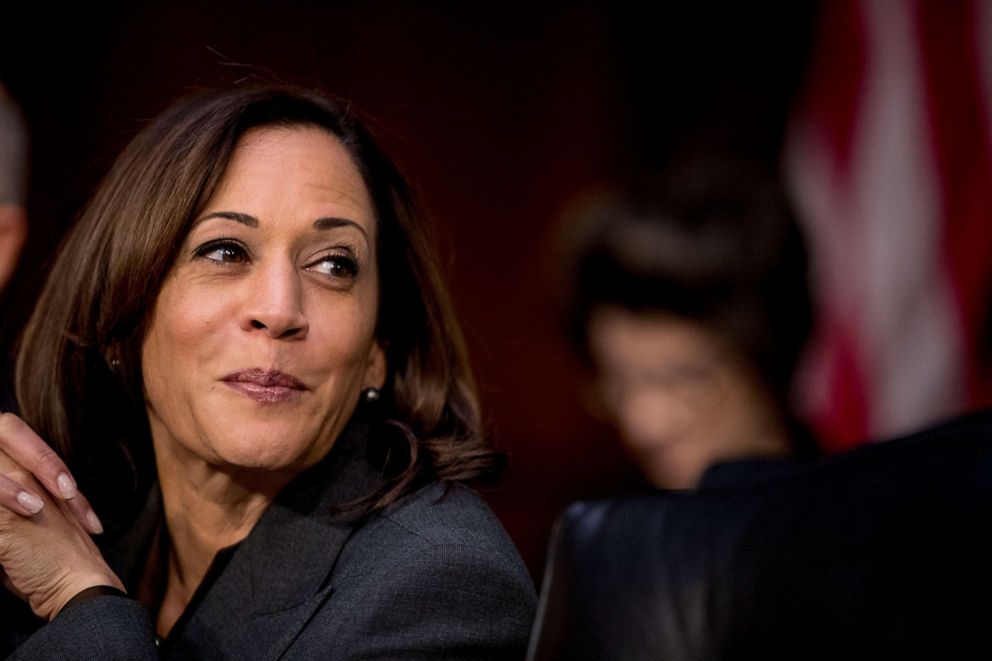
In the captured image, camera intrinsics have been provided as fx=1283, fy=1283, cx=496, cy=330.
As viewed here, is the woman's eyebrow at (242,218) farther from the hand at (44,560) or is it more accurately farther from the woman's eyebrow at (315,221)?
the hand at (44,560)

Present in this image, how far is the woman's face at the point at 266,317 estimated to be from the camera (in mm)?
2008

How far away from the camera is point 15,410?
240cm

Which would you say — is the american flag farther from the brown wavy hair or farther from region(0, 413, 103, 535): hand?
region(0, 413, 103, 535): hand

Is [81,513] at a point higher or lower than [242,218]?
lower

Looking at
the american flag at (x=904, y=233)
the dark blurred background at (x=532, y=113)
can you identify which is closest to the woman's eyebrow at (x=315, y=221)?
the american flag at (x=904, y=233)

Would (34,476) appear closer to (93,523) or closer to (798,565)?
(93,523)

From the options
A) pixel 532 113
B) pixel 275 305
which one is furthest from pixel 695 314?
pixel 532 113

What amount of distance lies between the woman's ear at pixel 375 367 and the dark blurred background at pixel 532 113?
102 inches

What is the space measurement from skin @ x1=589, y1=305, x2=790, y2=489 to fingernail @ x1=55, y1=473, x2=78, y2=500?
4.05 ft

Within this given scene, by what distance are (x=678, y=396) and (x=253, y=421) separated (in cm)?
104

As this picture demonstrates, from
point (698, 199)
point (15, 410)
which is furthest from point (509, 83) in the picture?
point (15, 410)

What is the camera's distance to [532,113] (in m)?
5.08

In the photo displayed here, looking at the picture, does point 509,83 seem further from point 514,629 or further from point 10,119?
point 514,629

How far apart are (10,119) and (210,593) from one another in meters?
2.14
